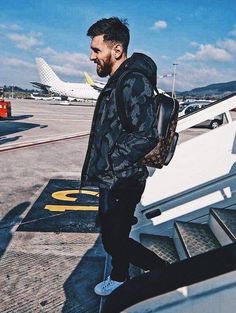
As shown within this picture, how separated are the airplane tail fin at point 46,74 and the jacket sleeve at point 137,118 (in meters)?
69.9

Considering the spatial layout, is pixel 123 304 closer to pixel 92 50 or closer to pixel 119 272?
pixel 119 272

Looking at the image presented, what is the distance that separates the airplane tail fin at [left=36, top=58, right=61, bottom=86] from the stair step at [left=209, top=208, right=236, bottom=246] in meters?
69.4

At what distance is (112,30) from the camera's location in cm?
219

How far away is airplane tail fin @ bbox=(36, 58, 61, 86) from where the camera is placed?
67438 mm

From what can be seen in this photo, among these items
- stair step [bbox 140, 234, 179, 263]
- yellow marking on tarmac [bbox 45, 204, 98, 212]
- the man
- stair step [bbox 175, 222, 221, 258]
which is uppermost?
the man

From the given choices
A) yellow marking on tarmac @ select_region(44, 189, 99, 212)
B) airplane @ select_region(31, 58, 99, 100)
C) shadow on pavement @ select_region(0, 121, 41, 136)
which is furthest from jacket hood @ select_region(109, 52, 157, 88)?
airplane @ select_region(31, 58, 99, 100)

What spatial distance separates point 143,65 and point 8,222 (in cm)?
307

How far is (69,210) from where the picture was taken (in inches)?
189

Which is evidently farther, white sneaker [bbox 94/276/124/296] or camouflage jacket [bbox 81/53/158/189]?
white sneaker [bbox 94/276/124/296]

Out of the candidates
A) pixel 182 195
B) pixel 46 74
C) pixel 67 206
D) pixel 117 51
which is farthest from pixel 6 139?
pixel 46 74

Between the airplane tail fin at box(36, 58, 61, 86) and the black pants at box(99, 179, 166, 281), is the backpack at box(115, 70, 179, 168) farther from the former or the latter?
the airplane tail fin at box(36, 58, 61, 86)

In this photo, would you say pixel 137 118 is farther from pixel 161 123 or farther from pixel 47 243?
pixel 47 243

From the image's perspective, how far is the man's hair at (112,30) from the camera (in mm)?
2188

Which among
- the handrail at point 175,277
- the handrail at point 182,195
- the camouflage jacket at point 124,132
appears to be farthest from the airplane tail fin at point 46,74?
the handrail at point 175,277
